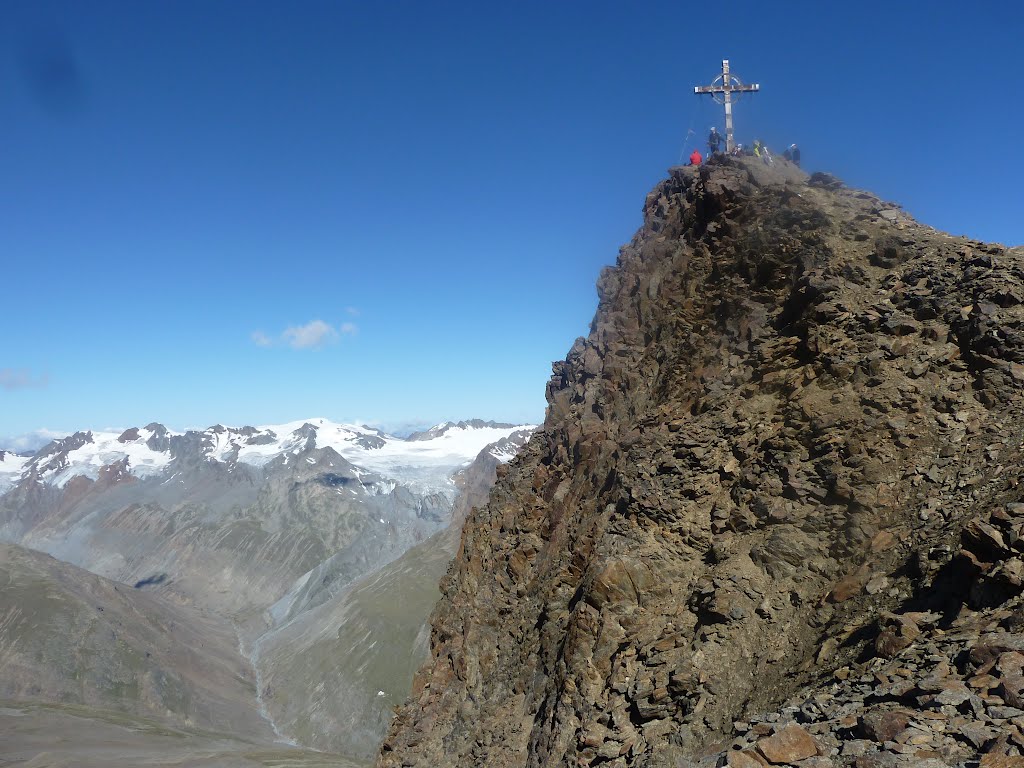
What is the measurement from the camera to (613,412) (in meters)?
28.9

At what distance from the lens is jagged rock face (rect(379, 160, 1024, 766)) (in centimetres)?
1521

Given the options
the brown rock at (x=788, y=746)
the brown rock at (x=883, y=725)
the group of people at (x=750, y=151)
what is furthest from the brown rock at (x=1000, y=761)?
the group of people at (x=750, y=151)

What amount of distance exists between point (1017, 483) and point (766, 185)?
59.3 feet

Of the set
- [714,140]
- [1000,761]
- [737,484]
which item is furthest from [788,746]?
[714,140]

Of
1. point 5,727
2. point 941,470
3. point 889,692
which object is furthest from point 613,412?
point 5,727

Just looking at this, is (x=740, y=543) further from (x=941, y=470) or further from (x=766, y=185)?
(x=766, y=185)

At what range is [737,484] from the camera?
19.6 metres

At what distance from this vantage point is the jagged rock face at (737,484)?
15.2 m

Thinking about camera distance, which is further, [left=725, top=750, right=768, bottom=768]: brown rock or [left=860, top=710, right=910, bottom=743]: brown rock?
[left=725, top=750, right=768, bottom=768]: brown rock

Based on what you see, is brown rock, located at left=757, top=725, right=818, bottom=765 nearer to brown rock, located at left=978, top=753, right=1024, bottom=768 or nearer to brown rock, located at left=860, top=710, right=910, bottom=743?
brown rock, located at left=860, top=710, right=910, bottom=743

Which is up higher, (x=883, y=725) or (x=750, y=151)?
(x=750, y=151)

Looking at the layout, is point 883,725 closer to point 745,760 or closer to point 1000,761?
point 1000,761

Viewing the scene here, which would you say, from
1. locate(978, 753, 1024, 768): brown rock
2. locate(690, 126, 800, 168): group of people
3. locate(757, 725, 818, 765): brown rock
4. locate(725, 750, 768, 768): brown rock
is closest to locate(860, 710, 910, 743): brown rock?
locate(757, 725, 818, 765): brown rock

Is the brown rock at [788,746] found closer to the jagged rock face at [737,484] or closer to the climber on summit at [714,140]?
the jagged rock face at [737,484]
